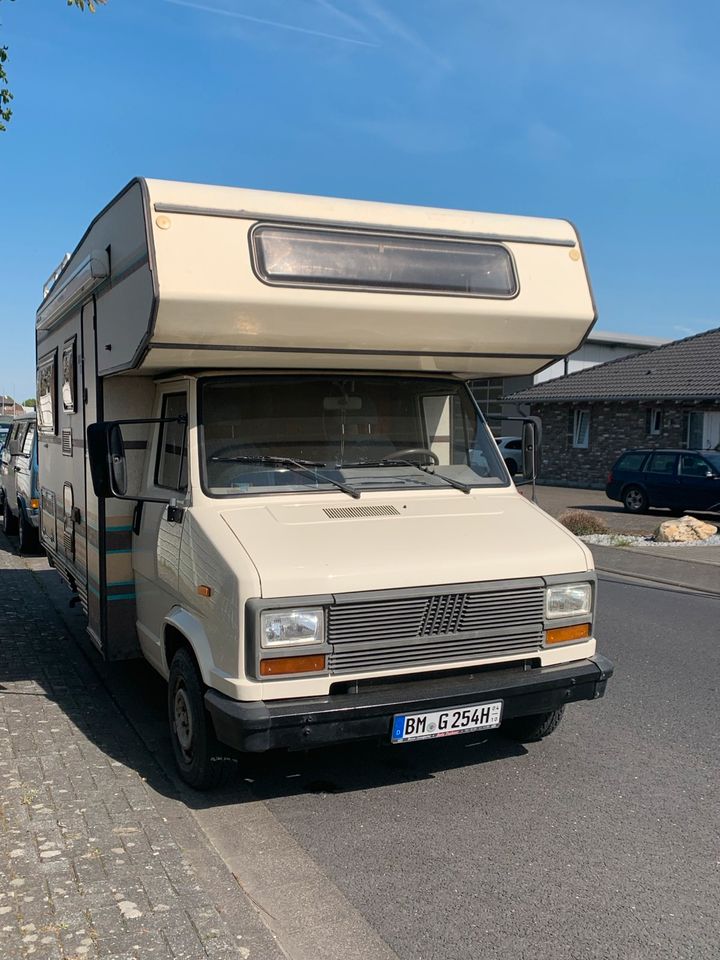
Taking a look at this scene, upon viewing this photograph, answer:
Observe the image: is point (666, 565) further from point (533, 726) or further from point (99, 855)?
point (99, 855)

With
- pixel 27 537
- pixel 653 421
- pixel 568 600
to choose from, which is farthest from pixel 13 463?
pixel 653 421

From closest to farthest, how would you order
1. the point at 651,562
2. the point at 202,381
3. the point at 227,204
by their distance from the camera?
the point at 227,204, the point at 202,381, the point at 651,562

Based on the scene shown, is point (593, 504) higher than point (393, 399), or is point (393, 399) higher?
point (393, 399)

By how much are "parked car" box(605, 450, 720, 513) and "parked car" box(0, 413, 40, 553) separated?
13.8 m

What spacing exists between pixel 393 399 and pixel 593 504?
20.3 metres

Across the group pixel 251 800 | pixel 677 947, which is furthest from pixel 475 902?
pixel 251 800

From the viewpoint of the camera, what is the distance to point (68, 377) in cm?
721

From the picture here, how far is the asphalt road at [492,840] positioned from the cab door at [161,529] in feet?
2.54

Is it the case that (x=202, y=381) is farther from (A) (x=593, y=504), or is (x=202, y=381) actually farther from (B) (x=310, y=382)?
(A) (x=593, y=504)

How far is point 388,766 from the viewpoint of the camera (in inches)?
202

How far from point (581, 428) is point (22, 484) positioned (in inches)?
968

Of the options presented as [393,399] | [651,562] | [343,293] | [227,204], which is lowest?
[651,562]

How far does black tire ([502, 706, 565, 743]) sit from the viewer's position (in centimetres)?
531

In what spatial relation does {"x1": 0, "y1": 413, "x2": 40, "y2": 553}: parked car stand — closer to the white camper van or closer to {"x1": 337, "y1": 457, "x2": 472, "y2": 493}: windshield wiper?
the white camper van
